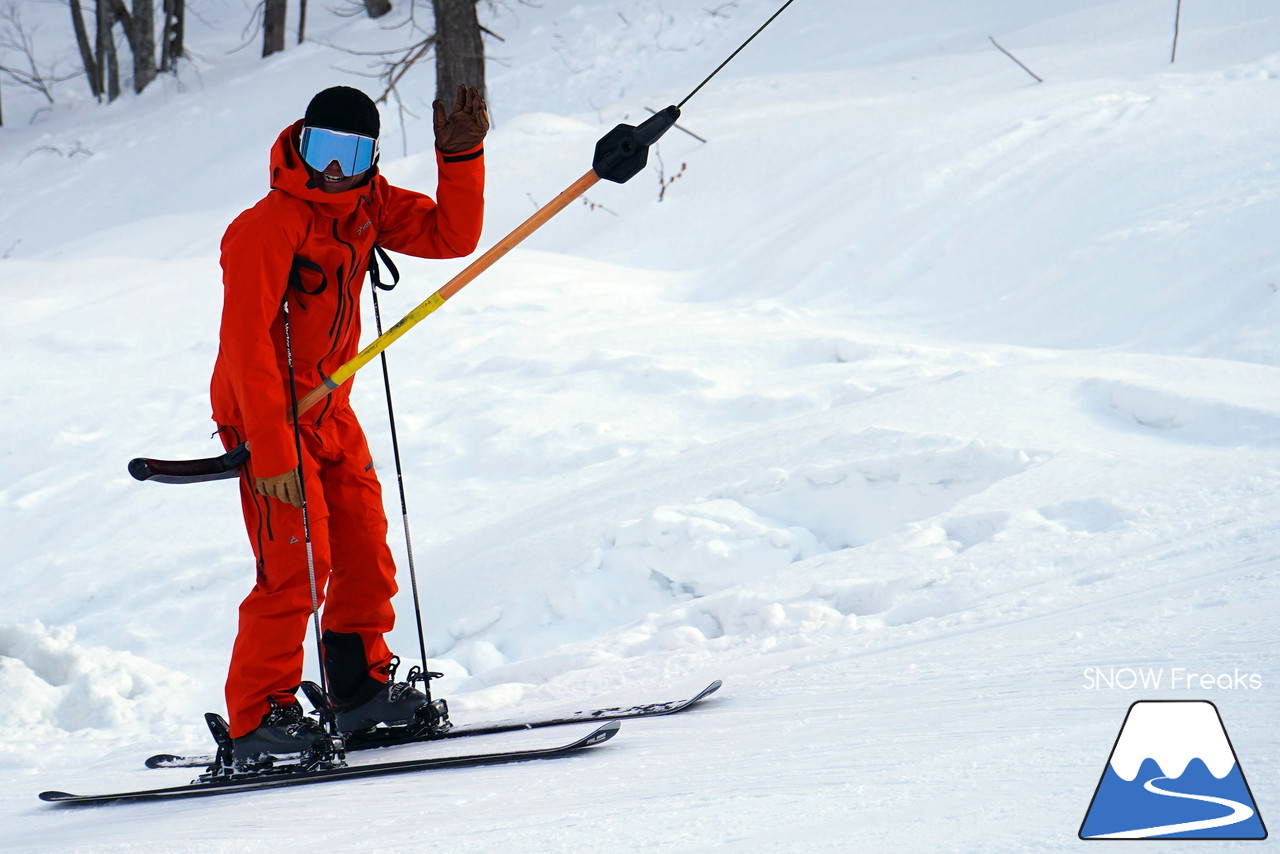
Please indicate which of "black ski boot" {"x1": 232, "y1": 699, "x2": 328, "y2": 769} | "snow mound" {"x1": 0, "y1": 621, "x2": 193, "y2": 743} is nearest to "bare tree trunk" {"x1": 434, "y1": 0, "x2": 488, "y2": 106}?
"snow mound" {"x1": 0, "y1": 621, "x2": 193, "y2": 743}

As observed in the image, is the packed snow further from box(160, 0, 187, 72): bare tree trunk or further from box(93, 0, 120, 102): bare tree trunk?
box(93, 0, 120, 102): bare tree trunk

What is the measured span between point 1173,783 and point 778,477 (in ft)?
8.52

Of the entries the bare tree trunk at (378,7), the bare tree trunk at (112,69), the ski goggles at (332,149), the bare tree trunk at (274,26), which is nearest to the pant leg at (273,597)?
the ski goggles at (332,149)

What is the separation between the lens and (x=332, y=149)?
2.89 m

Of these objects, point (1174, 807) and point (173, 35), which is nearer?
point (1174, 807)

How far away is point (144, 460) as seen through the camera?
9.91 feet

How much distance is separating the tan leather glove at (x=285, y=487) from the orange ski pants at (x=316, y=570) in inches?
1.0

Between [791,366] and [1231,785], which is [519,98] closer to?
[791,366]

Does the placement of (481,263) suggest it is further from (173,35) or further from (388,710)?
(173,35)

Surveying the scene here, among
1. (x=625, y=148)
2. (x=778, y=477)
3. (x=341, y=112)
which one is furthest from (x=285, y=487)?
(x=778, y=477)

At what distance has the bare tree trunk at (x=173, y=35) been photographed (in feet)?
66.6

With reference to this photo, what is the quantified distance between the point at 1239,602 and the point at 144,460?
104 inches

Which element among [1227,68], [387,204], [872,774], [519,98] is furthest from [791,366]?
[519,98]

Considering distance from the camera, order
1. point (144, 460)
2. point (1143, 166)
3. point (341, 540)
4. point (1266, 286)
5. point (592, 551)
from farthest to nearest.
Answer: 1. point (1143, 166)
2. point (1266, 286)
3. point (592, 551)
4. point (341, 540)
5. point (144, 460)
